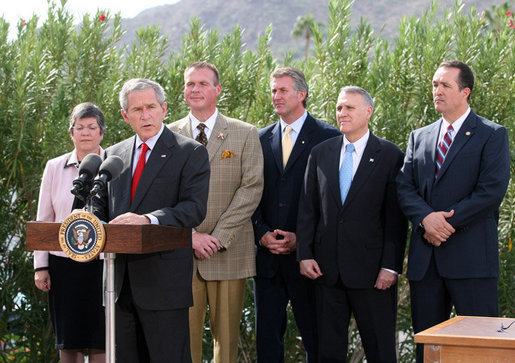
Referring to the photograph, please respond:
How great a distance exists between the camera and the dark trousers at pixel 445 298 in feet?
13.7

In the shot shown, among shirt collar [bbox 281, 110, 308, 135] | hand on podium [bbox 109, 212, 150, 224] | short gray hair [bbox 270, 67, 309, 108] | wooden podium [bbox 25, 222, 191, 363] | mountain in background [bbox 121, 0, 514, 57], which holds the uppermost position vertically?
mountain in background [bbox 121, 0, 514, 57]

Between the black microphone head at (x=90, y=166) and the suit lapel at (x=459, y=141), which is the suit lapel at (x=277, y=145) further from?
the black microphone head at (x=90, y=166)

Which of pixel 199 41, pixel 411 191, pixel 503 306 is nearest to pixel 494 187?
pixel 411 191

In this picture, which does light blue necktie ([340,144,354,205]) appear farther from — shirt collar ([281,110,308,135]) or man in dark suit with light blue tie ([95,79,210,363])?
man in dark suit with light blue tie ([95,79,210,363])

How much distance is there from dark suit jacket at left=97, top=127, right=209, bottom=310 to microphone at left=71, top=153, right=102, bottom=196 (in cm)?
40

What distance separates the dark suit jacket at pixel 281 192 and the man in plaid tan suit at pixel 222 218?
0.10 m

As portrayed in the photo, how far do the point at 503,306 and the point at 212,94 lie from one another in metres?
2.51

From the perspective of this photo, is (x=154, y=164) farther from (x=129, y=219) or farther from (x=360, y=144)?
(x=360, y=144)

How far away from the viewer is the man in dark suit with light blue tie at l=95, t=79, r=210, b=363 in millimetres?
3561

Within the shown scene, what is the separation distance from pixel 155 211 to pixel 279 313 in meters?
1.65

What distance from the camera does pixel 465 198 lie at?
4.21m

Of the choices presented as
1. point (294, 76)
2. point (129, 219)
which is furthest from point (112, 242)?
point (294, 76)

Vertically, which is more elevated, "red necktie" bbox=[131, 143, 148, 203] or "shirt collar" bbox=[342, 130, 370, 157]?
"shirt collar" bbox=[342, 130, 370, 157]

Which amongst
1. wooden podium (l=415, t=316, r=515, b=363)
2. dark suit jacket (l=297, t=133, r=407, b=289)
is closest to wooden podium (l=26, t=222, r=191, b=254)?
wooden podium (l=415, t=316, r=515, b=363)
